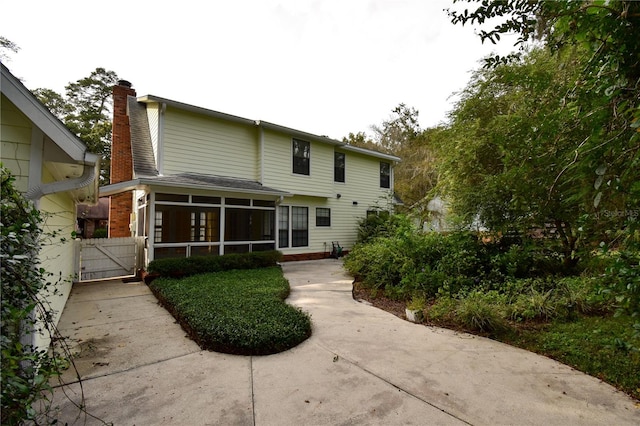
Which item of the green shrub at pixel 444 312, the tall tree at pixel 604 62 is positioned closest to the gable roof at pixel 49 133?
the tall tree at pixel 604 62

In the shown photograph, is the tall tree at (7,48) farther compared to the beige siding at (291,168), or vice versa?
the tall tree at (7,48)

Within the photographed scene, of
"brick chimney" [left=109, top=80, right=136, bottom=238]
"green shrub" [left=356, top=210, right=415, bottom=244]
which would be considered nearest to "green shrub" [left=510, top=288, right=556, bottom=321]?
"green shrub" [left=356, top=210, right=415, bottom=244]

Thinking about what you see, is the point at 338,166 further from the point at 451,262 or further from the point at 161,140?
the point at 451,262

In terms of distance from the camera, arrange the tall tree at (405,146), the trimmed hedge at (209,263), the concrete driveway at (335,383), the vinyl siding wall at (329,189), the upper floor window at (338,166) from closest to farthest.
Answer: the concrete driveway at (335,383) → the trimmed hedge at (209,263) → the vinyl siding wall at (329,189) → the upper floor window at (338,166) → the tall tree at (405,146)

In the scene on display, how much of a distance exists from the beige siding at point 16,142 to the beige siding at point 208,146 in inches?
262

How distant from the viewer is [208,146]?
10266mm

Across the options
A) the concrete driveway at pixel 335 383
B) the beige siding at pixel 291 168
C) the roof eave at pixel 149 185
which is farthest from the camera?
the beige siding at pixel 291 168

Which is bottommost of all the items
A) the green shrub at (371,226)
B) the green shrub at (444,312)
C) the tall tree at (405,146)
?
the green shrub at (444,312)

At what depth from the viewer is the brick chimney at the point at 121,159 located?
34.6 feet

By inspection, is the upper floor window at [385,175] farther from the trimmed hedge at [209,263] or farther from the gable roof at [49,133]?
the gable roof at [49,133]

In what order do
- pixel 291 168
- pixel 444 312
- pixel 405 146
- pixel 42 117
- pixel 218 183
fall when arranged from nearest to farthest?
pixel 42 117 → pixel 444 312 → pixel 218 183 → pixel 291 168 → pixel 405 146

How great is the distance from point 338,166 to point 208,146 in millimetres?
6269

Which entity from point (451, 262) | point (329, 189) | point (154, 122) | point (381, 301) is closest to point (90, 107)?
point (154, 122)

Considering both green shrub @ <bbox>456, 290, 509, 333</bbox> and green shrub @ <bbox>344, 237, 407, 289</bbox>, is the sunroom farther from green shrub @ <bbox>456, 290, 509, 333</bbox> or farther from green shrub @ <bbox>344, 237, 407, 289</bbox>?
green shrub @ <bbox>456, 290, 509, 333</bbox>
